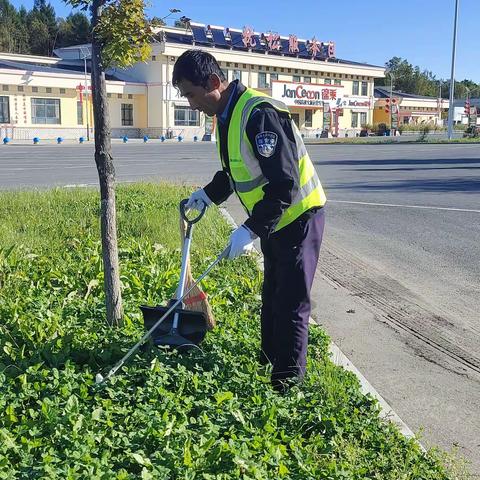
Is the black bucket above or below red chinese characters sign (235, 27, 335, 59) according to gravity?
below

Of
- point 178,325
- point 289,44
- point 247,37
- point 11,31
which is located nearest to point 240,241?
point 178,325

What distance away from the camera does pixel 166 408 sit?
3.06 meters

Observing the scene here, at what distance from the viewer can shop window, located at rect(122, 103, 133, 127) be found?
184ft

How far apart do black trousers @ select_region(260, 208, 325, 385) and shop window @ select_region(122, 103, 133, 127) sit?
54.6m

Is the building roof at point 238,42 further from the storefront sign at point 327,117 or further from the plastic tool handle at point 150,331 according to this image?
the plastic tool handle at point 150,331

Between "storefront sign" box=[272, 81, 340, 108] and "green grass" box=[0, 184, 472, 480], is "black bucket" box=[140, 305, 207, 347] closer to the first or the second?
"green grass" box=[0, 184, 472, 480]

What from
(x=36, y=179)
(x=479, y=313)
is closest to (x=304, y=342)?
(x=479, y=313)

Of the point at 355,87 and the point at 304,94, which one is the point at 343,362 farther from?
the point at 355,87

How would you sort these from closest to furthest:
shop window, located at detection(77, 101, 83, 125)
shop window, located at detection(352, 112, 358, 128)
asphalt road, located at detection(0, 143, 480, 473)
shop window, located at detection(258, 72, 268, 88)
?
1. asphalt road, located at detection(0, 143, 480, 473)
2. shop window, located at detection(77, 101, 83, 125)
3. shop window, located at detection(258, 72, 268, 88)
4. shop window, located at detection(352, 112, 358, 128)

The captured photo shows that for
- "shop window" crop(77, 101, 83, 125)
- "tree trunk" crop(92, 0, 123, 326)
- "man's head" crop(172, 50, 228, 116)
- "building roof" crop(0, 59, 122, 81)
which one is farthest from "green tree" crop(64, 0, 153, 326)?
"shop window" crop(77, 101, 83, 125)

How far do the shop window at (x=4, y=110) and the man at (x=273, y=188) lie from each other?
4719 cm

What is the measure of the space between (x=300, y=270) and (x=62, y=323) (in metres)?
1.67

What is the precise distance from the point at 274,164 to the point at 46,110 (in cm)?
4995

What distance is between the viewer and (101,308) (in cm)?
450
